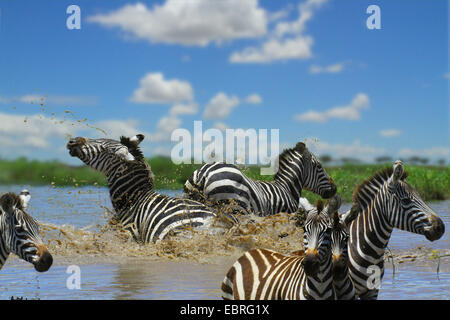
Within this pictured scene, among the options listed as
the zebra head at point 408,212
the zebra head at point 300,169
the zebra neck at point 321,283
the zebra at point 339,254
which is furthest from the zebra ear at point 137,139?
the zebra neck at point 321,283

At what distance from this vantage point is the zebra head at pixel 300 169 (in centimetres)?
1292

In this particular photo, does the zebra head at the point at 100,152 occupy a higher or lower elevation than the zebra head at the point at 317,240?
higher

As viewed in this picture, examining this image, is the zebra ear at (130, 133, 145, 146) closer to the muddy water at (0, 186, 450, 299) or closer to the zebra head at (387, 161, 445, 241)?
the muddy water at (0, 186, 450, 299)

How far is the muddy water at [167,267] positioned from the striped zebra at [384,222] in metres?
1.18

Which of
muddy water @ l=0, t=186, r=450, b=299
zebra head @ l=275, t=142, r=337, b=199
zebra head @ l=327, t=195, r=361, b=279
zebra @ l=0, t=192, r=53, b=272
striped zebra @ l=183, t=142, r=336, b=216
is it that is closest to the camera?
zebra head @ l=327, t=195, r=361, b=279

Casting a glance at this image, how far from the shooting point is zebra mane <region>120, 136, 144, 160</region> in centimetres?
1164

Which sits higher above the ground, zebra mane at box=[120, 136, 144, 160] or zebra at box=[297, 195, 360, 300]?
zebra mane at box=[120, 136, 144, 160]

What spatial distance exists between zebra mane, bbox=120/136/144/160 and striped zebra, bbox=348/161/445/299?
18.4 feet

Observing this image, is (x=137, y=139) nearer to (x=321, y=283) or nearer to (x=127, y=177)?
(x=127, y=177)

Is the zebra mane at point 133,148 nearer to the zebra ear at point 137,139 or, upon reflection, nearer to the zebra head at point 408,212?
the zebra ear at point 137,139

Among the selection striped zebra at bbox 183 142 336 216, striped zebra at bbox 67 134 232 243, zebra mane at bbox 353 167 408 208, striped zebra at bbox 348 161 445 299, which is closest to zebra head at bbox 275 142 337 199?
striped zebra at bbox 183 142 336 216

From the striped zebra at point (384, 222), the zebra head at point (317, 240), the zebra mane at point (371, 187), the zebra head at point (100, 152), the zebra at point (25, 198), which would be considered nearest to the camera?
the zebra head at point (317, 240)

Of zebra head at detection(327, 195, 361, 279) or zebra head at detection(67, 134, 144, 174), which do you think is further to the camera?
zebra head at detection(67, 134, 144, 174)
